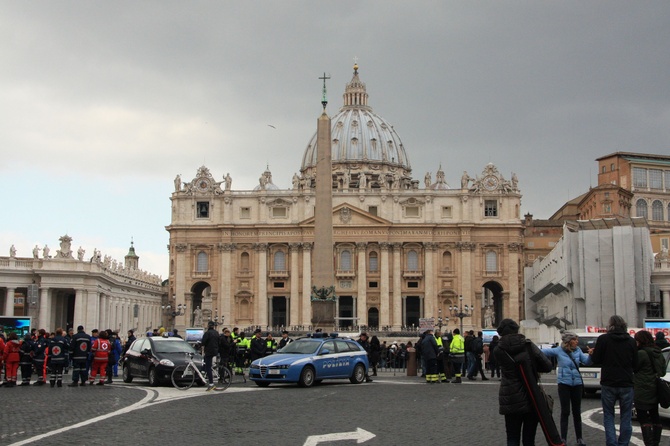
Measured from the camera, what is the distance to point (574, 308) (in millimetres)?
55375

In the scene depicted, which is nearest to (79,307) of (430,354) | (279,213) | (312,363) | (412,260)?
(279,213)

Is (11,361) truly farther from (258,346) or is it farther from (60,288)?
(60,288)

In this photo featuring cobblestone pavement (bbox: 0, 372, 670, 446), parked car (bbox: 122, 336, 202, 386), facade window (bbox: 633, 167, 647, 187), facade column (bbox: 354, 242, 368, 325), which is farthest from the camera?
facade window (bbox: 633, 167, 647, 187)

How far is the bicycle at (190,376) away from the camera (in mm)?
22641

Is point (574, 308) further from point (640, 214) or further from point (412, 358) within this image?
point (640, 214)

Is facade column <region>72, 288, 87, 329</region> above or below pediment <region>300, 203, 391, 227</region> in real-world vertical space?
below

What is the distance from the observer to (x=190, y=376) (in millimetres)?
22984

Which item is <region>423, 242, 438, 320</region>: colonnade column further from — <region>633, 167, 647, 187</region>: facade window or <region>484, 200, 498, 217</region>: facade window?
<region>633, 167, 647, 187</region>: facade window

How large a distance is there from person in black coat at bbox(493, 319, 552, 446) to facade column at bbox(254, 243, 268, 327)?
84429 mm

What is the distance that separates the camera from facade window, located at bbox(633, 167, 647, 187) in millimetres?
99875

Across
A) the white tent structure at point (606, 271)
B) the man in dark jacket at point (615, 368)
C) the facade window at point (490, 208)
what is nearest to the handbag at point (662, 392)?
the man in dark jacket at point (615, 368)

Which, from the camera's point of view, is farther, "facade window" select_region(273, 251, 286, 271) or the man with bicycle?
"facade window" select_region(273, 251, 286, 271)

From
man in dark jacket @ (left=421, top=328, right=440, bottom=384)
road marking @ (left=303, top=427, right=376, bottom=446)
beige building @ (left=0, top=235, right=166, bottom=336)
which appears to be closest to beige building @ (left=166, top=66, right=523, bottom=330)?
beige building @ (left=0, top=235, right=166, bottom=336)

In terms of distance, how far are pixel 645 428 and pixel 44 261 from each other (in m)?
54.2
